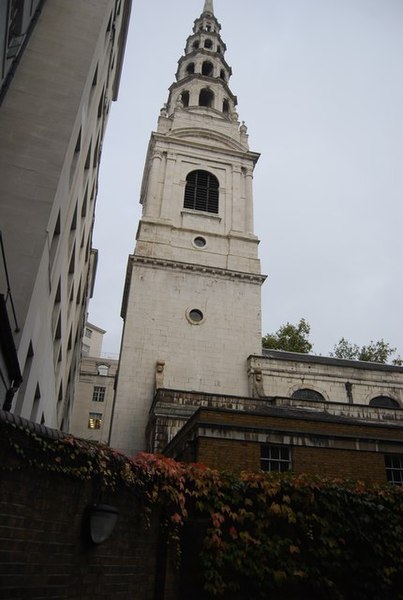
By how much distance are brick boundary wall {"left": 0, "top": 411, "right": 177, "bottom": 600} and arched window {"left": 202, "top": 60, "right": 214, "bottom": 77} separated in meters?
45.1

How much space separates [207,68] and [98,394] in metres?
35.6

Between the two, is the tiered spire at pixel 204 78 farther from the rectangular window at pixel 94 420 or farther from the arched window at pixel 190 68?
the rectangular window at pixel 94 420

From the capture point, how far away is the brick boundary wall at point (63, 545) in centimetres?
496

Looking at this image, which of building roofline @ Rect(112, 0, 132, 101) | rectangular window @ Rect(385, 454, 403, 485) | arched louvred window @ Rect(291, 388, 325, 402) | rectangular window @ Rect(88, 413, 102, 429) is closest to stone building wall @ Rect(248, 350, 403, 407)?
arched louvred window @ Rect(291, 388, 325, 402)

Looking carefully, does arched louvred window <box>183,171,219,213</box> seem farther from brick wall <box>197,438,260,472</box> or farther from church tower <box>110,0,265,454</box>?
brick wall <box>197,438,260,472</box>

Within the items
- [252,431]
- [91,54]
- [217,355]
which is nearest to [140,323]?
[217,355]

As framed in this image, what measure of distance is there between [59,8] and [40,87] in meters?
3.92

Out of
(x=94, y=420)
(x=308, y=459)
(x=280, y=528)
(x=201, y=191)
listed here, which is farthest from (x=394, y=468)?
(x=94, y=420)

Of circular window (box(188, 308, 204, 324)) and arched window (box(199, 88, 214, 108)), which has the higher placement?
arched window (box(199, 88, 214, 108))

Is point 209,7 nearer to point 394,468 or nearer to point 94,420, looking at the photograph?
point 94,420

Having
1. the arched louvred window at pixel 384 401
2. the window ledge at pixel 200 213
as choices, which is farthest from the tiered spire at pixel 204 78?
the arched louvred window at pixel 384 401

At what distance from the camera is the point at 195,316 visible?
28906 millimetres

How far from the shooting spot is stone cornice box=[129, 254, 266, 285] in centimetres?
2936

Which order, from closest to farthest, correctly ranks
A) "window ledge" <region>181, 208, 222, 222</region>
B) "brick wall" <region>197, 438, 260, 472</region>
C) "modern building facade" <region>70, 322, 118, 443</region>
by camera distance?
"brick wall" <region>197, 438, 260, 472</region>
"window ledge" <region>181, 208, 222, 222</region>
"modern building facade" <region>70, 322, 118, 443</region>
